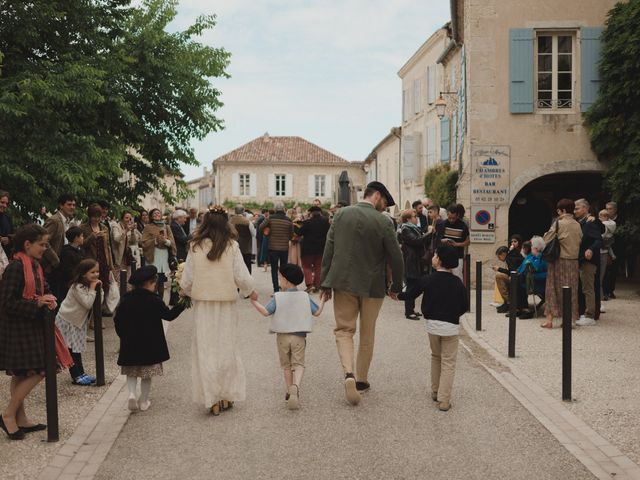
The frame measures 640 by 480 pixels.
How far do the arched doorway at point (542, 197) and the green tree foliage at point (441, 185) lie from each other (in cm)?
173

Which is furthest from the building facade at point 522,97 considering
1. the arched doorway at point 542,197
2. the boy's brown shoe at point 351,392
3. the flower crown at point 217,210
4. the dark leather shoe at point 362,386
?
the flower crown at point 217,210

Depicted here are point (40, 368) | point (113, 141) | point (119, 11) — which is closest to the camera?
point (40, 368)

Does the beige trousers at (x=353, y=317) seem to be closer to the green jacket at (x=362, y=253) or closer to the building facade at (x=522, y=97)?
the green jacket at (x=362, y=253)

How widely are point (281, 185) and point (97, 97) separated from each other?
5506 centimetres

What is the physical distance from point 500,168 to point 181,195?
7114 millimetres

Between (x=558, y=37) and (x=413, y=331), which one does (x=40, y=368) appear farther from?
(x=558, y=37)

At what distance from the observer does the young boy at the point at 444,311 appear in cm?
666

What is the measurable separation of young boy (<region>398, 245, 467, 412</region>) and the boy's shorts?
1.09 meters

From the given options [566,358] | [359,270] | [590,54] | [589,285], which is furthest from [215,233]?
[590,54]

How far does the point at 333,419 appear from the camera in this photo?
6.29 meters

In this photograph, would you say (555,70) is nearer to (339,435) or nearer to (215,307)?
(215,307)

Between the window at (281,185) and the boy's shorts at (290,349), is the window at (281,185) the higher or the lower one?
the higher one

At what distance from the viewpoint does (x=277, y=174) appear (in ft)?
219

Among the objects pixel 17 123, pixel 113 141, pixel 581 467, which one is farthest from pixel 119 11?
pixel 581 467
